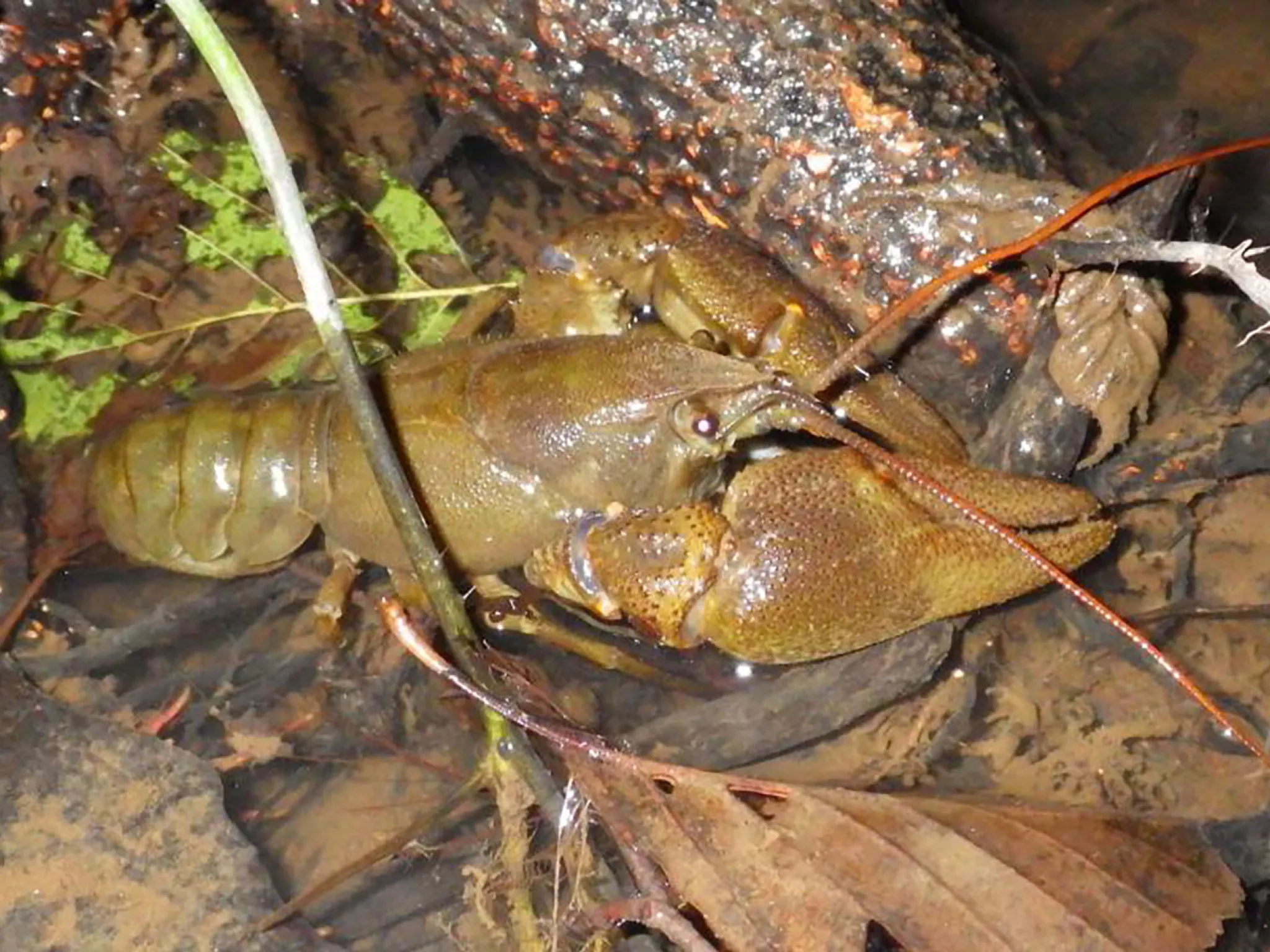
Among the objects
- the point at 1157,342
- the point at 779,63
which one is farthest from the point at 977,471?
the point at 779,63

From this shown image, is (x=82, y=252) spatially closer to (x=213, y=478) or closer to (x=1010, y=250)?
(x=213, y=478)

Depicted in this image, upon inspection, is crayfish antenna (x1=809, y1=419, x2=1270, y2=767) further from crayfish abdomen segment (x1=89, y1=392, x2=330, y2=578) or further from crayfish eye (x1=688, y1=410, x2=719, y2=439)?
crayfish abdomen segment (x1=89, y1=392, x2=330, y2=578)

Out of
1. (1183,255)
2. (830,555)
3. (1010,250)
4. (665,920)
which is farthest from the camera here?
(830,555)

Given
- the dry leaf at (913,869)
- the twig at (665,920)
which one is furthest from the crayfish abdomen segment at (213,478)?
the twig at (665,920)

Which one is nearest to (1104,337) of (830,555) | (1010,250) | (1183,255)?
(1010,250)

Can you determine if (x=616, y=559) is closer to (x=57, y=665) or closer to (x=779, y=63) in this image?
(x=779, y=63)
